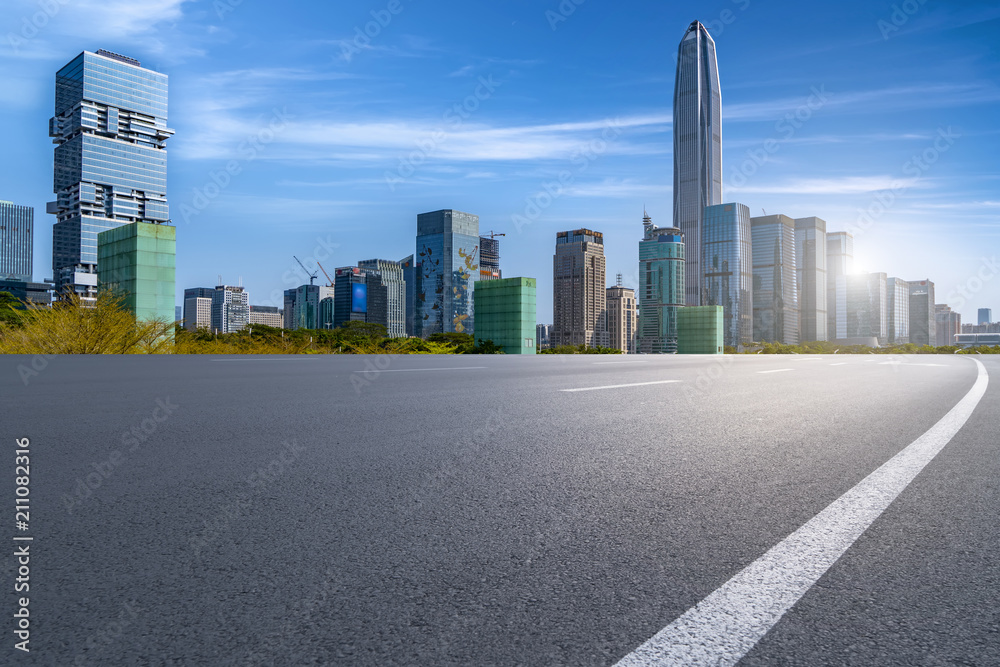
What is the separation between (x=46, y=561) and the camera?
193cm

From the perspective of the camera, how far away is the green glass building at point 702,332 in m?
40.8

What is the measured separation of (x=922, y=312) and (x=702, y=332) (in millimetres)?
166986

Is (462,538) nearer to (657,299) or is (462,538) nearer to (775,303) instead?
(657,299)

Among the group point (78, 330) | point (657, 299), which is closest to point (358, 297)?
point (657, 299)

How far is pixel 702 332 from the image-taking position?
135 feet

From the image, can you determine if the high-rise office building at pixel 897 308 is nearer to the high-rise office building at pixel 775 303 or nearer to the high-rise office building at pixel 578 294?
the high-rise office building at pixel 775 303

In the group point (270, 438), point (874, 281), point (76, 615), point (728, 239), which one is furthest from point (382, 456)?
point (728, 239)

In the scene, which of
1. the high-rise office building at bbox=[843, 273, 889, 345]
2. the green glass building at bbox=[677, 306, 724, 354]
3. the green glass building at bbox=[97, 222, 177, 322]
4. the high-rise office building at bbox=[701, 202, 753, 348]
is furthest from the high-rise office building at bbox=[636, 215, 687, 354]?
the green glass building at bbox=[97, 222, 177, 322]

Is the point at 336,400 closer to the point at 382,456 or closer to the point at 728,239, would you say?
the point at 382,456

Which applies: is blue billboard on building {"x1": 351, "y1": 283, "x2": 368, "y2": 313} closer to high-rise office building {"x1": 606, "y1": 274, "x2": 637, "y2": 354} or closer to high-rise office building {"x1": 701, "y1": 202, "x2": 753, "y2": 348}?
high-rise office building {"x1": 606, "y1": 274, "x2": 637, "y2": 354}

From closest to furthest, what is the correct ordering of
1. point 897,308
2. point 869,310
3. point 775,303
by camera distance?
point 869,310 < point 897,308 < point 775,303

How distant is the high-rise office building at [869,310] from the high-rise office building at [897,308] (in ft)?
3.18

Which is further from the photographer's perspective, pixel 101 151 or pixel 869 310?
pixel 101 151

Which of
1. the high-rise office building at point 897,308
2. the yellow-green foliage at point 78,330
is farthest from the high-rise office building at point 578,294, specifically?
the yellow-green foliage at point 78,330
